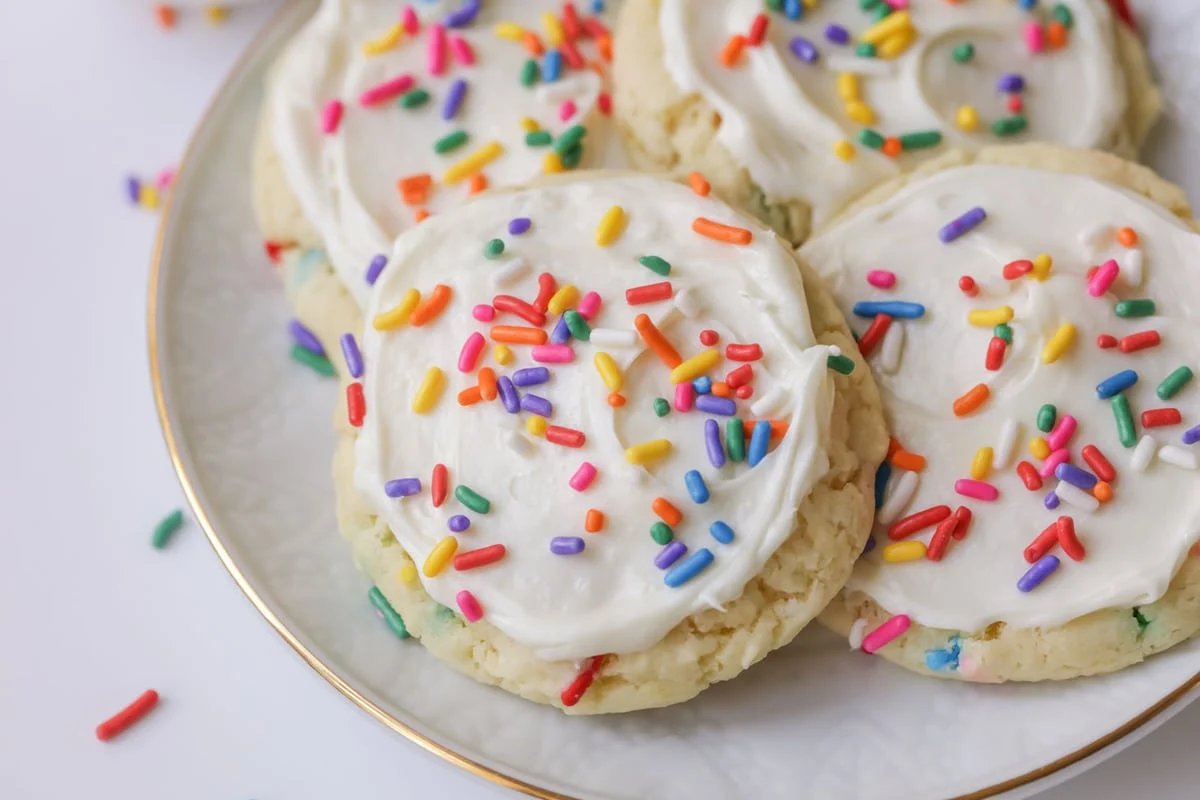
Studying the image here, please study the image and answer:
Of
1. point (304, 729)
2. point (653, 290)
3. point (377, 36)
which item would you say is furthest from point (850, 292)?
point (304, 729)

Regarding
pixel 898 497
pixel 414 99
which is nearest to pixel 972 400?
pixel 898 497

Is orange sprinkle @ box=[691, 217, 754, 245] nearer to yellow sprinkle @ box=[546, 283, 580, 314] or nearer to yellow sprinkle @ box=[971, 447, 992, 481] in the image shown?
yellow sprinkle @ box=[546, 283, 580, 314]

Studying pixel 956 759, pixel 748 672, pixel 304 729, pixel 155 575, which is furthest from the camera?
pixel 155 575

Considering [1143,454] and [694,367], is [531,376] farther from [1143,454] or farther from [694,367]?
[1143,454]

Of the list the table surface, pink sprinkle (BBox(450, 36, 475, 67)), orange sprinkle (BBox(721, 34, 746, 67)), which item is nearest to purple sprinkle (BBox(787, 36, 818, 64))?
orange sprinkle (BBox(721, 34, 746, 67))

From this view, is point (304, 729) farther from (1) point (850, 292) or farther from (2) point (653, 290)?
(1) point (850, 292)
